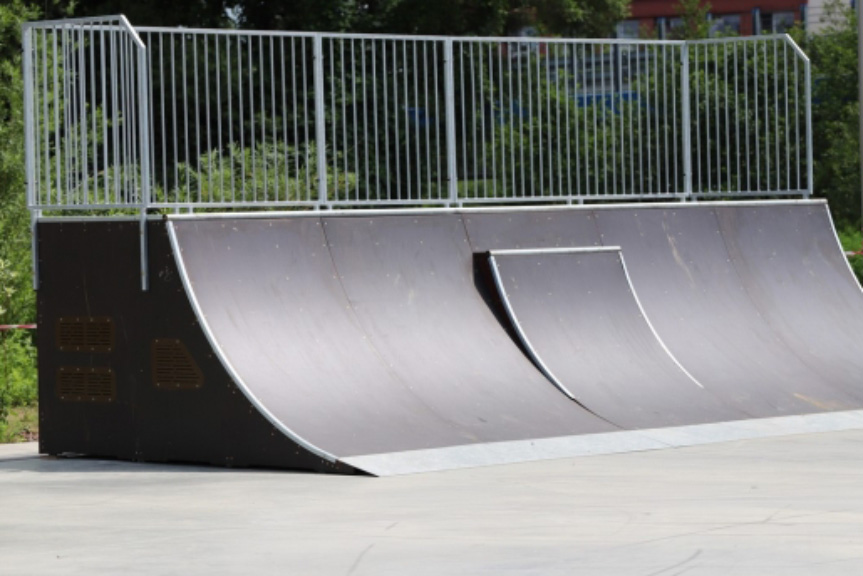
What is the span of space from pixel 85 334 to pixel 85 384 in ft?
1.21

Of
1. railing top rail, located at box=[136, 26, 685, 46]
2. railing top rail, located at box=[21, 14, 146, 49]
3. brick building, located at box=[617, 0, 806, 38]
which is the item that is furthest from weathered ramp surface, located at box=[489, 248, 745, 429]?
brick building, located at box=[617, 0, 806, 38]

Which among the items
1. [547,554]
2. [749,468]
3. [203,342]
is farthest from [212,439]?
[547,554]

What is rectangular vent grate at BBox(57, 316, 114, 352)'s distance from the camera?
42.3 feet

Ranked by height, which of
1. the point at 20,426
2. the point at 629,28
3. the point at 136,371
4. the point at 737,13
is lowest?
the point at 20,426

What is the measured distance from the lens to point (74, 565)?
320 inches

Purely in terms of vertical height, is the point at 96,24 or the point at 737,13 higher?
the point at 737,13

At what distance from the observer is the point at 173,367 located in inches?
490

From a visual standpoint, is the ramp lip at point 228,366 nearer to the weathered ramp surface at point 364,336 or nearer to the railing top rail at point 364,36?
the weathered ramp surface at point 364,336

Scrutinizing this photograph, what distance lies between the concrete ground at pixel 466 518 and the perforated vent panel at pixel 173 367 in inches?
22.9

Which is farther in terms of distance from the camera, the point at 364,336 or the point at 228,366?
the point at 364,336

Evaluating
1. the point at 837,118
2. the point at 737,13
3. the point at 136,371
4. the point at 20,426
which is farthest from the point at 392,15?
the point at 737,13

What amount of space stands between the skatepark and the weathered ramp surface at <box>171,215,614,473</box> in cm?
2

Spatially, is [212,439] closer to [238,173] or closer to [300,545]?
[300,545]

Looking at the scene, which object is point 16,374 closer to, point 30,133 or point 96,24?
point 30,133
